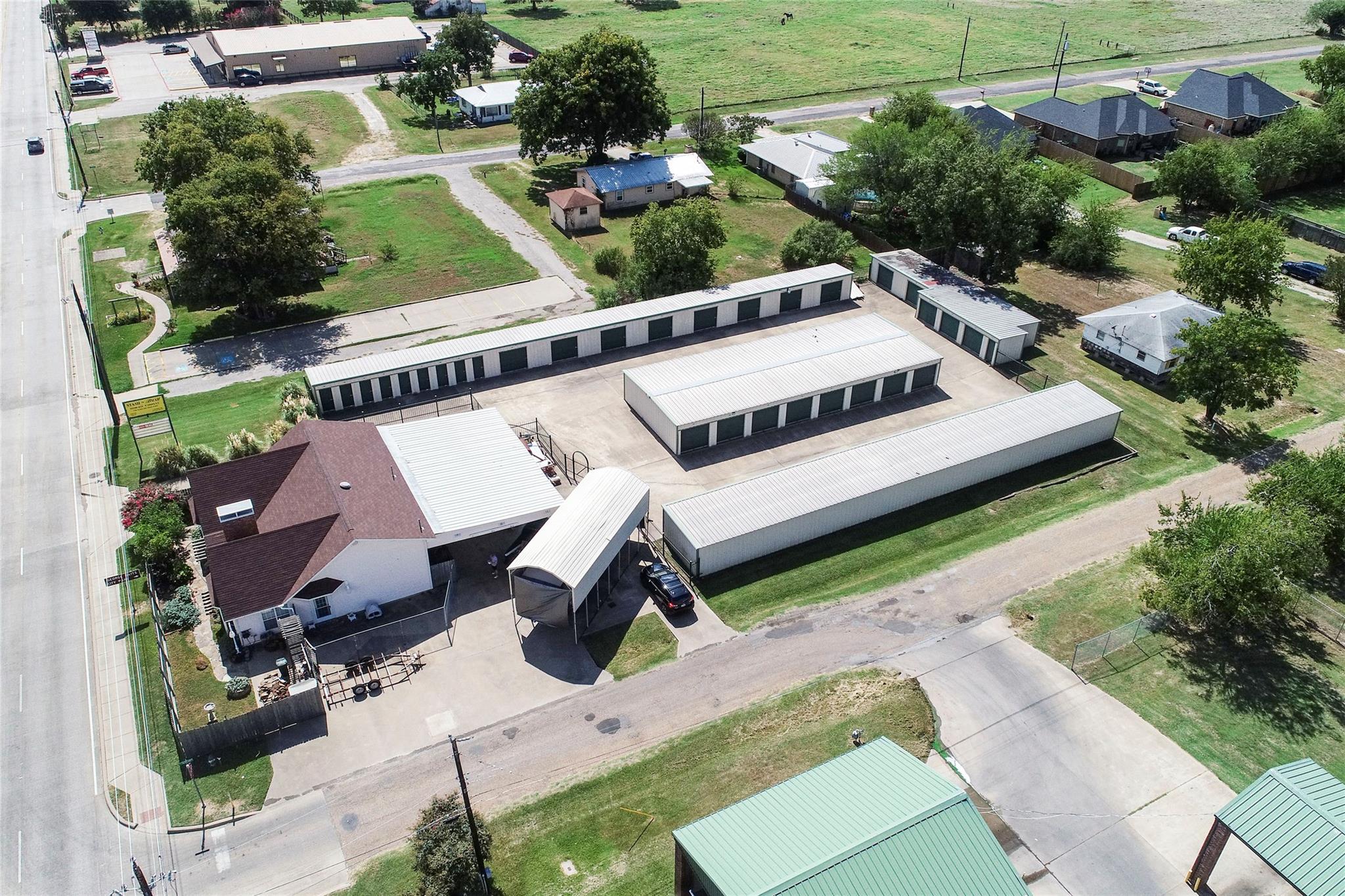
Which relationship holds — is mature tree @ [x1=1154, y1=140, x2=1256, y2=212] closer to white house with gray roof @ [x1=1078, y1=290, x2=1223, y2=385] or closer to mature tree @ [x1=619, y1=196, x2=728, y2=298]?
white house with gray roof @ [x1=1078, y1=290, x2=1223, y2=385]

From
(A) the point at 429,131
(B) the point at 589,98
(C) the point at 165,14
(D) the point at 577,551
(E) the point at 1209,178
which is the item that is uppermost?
(C) the point at 165,14

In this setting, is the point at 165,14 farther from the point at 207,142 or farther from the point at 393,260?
the point at 393,260

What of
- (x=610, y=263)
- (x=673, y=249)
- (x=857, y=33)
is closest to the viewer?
(x=673, y=249)

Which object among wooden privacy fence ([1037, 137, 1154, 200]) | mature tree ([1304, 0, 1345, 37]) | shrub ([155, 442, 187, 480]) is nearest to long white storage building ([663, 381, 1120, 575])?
shrub ([155, 442, 187, 480])

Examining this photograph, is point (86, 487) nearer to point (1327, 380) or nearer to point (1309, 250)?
point (1327, 380)

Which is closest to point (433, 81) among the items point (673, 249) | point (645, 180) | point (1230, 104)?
point (645, 180)

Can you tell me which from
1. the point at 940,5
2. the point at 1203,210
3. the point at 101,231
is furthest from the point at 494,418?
the point at 940,5
